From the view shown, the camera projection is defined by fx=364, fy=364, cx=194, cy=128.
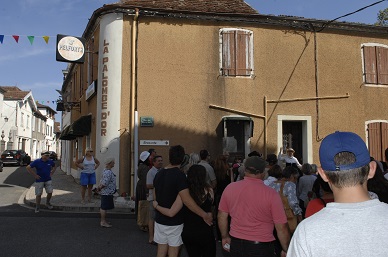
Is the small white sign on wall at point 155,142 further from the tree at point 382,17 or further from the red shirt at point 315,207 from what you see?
the tree at point 382,17

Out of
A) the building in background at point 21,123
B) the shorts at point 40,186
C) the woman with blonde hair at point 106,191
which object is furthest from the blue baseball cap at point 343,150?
the building in background at point 21,123

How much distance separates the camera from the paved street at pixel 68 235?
6.08 m

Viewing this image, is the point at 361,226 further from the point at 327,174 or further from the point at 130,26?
the point at 130,26

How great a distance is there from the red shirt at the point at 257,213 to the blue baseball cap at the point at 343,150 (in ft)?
5.46

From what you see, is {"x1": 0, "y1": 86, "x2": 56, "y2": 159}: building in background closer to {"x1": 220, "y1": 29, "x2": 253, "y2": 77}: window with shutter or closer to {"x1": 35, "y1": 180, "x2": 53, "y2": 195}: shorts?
{"x1": 35, "y1": 180, "x2": 53, "y2": 195}: shorts

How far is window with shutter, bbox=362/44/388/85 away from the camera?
43.3 ft

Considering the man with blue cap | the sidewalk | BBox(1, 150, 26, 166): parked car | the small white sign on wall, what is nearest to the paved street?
the sidewalk

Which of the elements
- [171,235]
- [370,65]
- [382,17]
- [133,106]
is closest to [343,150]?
[171,235]

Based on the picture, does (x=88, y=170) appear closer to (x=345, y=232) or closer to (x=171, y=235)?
(x=171, y=235)

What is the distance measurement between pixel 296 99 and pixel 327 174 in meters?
11.3

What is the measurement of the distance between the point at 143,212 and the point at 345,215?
19.8 ft

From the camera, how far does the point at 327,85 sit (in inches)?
507

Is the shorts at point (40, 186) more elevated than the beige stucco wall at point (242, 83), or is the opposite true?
the beige stucco wall at point (242, 83)

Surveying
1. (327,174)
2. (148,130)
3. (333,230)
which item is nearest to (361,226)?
(333,230)
